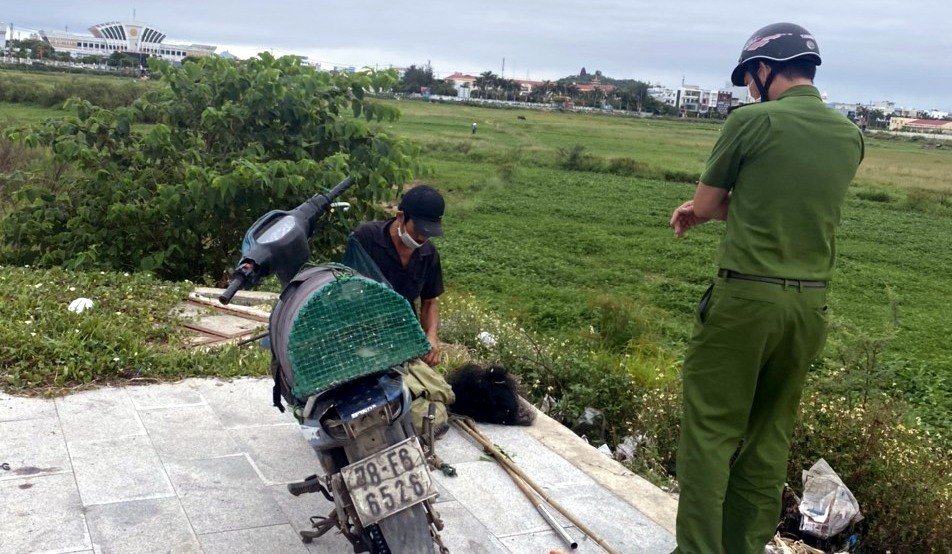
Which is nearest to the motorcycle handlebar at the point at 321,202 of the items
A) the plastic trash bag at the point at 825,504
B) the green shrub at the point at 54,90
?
the plastic trash bag at the point at 825,504

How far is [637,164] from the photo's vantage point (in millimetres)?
34500

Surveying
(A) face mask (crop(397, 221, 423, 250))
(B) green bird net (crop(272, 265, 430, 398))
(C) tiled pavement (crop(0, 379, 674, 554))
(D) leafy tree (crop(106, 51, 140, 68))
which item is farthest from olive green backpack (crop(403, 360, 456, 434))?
(D) leafy tree (crop(106, 51, 140, 68))

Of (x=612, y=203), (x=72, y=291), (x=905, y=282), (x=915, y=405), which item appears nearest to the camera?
(x=72, y=291)

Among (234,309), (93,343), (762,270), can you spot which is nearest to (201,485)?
(93,343)

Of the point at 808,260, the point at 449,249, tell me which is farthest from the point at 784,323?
the point at 449,249

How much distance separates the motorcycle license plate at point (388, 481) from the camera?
2943mm

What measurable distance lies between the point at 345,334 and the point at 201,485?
52.4 inches

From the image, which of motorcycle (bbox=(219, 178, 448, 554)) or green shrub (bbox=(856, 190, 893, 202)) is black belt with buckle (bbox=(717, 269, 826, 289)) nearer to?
motorcycle (bbox=(219, 178, 448, 554))

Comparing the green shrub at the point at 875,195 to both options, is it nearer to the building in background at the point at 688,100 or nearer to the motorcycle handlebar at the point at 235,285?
the motorcycle handlebar at the point at 235,285

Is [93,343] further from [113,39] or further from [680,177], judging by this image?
[113,39]

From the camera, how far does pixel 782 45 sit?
10.8 ft

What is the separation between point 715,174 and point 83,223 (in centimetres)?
705

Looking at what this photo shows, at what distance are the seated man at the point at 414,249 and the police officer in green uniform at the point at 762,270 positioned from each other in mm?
1175

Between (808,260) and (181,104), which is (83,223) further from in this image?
(808,260)
